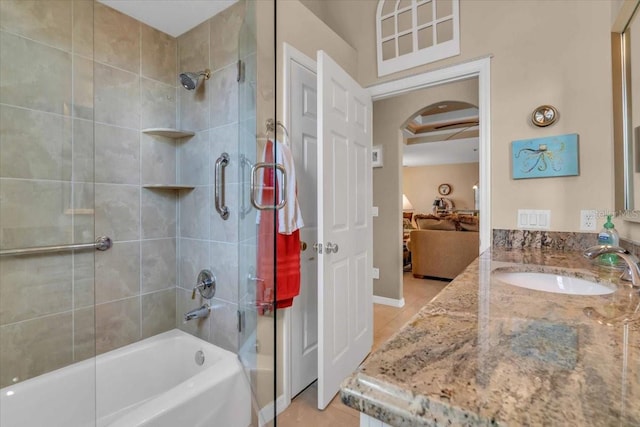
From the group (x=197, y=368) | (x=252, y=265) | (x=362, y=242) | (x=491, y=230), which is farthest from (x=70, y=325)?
(x=491, y=230)

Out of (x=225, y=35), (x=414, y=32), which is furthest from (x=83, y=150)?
(x=414, y=32)

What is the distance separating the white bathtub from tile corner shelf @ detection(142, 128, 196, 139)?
1.38m

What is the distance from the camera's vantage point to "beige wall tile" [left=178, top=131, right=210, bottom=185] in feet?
6.41

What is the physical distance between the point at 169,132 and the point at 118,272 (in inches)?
37.9

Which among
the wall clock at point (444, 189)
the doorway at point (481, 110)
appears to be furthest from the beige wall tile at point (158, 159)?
the wall clock at point (444, 189)

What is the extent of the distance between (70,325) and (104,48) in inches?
64.5

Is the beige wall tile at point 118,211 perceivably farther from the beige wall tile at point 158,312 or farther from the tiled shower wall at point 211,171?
the beige wall tile at point 158,312

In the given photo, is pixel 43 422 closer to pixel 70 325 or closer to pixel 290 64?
pixel 70 325

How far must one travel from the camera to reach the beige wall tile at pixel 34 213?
145cm

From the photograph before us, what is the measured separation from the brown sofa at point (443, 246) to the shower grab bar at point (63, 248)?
418 centimetres

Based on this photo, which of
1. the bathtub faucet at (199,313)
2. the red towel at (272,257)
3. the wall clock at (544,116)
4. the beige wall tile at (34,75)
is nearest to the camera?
the beige wall tile at (34,75)

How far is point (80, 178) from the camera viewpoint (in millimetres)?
1646

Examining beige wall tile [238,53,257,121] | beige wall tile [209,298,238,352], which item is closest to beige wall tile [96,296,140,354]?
beige wall tile [209,298,238,352]

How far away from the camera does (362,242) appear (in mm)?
2217
